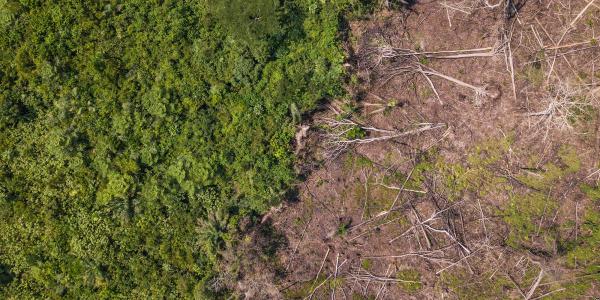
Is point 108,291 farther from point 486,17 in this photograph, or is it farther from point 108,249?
point 486,17

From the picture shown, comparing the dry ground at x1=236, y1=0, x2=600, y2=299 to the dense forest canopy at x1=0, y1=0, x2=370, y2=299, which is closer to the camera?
the dense forest canopy at x1=0, y1=0, x2=370, y2=299

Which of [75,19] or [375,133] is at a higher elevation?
[75,19]

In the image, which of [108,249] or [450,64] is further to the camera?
[450,64]

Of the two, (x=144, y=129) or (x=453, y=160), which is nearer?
(x=144, y=129)

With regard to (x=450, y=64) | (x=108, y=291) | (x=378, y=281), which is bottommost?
(x=378, y=281)

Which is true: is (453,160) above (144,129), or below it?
below

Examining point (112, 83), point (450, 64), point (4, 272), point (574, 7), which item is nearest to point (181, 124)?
point (112, 83)

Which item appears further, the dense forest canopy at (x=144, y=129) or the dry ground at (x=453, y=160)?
the dry ground at (x=453, y=160)

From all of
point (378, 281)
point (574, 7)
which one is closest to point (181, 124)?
point (378, 281)
